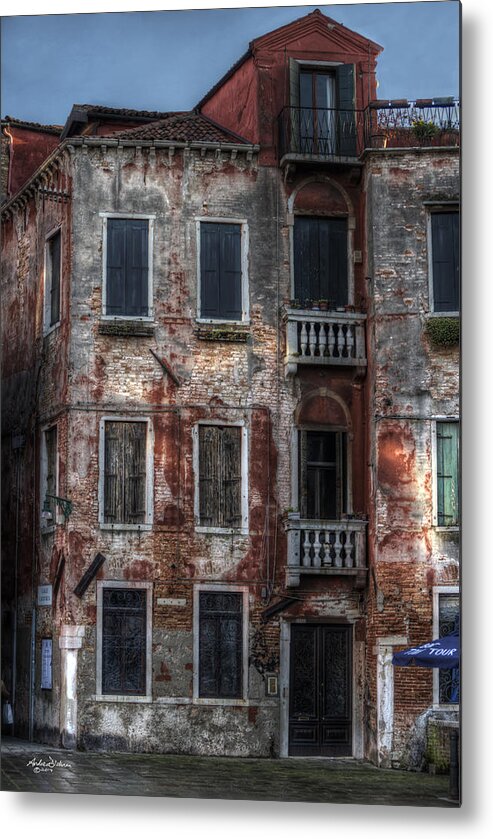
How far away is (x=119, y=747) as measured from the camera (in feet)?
33.7

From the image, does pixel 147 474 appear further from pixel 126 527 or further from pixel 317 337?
pixel 317 337

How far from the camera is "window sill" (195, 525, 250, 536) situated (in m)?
10.4

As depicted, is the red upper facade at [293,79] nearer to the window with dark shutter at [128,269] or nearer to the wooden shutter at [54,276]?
the window with dark shutter at [128,269]

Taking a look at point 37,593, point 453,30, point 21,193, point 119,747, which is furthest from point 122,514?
point 453,30

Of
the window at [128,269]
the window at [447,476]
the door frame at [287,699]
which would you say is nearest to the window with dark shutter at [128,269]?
the window at [128,269]

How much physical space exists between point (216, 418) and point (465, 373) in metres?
1.80

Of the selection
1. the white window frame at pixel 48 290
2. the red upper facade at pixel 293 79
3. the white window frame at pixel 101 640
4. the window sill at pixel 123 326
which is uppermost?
the red upper facade at pixel 293 79

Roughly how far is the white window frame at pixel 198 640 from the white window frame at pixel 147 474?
60cm

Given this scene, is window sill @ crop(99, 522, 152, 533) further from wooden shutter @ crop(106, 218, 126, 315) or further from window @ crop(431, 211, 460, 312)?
window @ crop(431, 211, 460, 312)

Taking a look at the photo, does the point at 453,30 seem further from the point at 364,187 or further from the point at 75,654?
the point at 75,654

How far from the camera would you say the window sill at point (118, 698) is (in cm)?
1029

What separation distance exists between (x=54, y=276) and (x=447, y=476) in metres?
3.14

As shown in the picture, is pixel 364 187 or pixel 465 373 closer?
pixel 465 373

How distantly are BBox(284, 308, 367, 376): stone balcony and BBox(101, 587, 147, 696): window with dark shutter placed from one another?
1.95 metres
